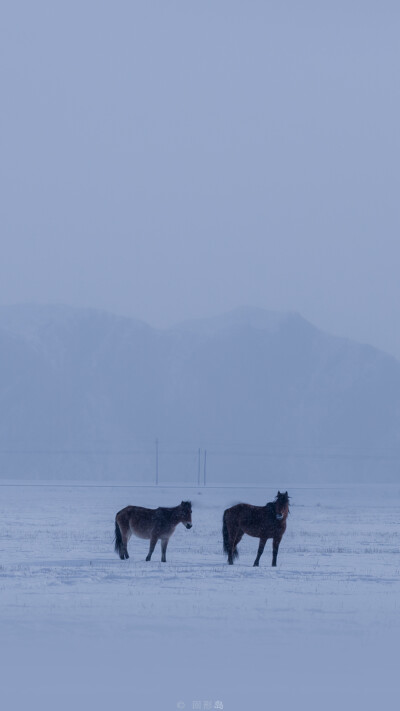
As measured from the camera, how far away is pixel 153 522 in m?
24.6

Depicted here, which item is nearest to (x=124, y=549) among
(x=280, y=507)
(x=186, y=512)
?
(x=186, y=512)

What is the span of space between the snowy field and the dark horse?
55 cm

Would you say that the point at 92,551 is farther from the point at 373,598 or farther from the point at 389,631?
the point at 389,631

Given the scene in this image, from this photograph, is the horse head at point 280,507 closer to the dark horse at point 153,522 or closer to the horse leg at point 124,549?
the dark horse at point 153,522

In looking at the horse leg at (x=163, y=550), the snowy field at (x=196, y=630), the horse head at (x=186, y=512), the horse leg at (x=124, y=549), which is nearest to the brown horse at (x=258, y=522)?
the snowy field at (x=196, y=630)

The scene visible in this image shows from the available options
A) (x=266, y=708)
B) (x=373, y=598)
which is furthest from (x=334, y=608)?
(x=266, y=708)

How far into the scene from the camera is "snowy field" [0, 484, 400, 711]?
38.6 ft

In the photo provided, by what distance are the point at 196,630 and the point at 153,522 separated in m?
8.87

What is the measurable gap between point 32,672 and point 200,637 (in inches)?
123

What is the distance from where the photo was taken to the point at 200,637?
15.2 m

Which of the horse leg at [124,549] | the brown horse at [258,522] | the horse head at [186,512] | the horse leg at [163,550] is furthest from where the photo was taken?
the horse leg at [124,549]

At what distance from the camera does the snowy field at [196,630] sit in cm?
1177

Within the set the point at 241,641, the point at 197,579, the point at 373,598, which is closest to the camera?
the point at 241,641

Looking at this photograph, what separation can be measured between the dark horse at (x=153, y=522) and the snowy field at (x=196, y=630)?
0.55 metres
